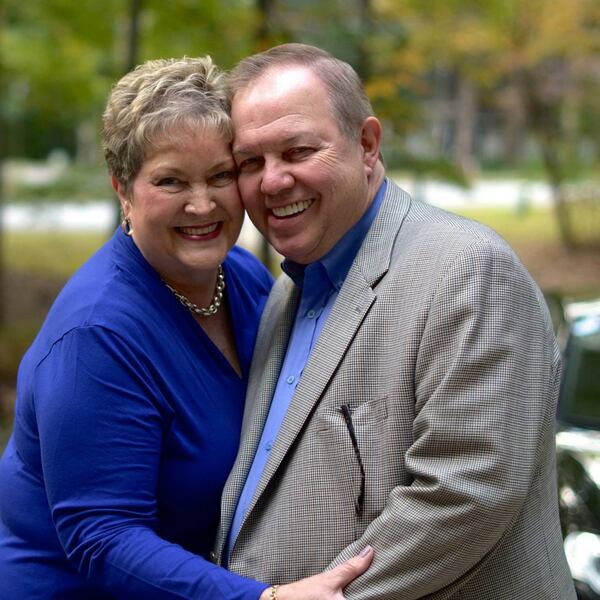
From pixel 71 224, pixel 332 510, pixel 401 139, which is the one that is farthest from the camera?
pixel 71 224

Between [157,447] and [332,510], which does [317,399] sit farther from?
[157,447]

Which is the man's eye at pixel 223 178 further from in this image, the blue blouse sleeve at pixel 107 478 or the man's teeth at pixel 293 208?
the blue blouse sleeve at pixel 107 478

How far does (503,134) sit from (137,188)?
3571 centimetres

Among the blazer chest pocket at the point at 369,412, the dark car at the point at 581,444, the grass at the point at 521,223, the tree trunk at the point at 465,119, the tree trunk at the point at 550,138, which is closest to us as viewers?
the blazer chest pocket at the point at 369,412

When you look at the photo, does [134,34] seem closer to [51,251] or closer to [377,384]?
[377,384]

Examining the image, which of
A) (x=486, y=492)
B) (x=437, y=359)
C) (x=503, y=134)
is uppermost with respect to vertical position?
(x=437, y=359)

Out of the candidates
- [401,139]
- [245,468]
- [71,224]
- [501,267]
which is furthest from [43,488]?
[71,224]

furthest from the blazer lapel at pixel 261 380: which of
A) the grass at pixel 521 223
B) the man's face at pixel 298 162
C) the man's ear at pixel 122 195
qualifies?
the grass at pixel 521 223

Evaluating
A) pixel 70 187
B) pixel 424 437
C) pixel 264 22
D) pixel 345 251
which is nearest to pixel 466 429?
pixel 424 437

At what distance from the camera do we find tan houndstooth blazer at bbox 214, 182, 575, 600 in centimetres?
188

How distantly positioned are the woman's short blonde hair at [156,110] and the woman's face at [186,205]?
0.02 meters

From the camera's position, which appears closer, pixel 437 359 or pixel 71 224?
pixel 437 359

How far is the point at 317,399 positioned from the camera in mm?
2107

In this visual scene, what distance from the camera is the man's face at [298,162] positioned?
2195 millimetres
